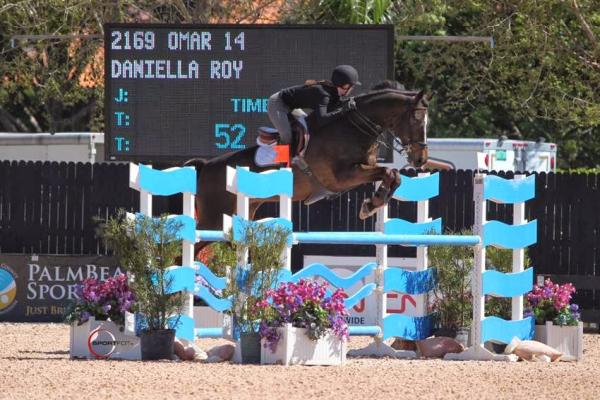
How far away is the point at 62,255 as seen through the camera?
15.7 meters

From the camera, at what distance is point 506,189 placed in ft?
36.0

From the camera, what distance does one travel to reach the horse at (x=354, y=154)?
1134 centimetres

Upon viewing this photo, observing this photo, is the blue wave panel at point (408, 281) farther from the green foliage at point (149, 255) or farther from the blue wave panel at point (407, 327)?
the green foliage at point (149, 255)

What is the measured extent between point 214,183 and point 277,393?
14.9 feet

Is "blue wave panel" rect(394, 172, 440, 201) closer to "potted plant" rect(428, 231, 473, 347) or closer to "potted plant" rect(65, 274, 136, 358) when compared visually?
"potted plant" rect(428, 231, 473, 347)

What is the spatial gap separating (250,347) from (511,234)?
2.74 meters

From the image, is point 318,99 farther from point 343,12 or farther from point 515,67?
point 515,67

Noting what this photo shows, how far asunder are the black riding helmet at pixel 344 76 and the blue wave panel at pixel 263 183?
155cm

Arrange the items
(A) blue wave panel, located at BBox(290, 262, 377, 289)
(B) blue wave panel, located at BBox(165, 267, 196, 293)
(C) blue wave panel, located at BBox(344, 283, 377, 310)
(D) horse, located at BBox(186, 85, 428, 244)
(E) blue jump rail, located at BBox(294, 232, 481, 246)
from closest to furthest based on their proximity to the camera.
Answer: (B) blue wave panel, located at BBox(165, 267, 196, 293) → (E) blue jump rail, located at BBox(294, 232, 481, 246) → (C) blue wave panel, located at BBox(344, 283, 377, 310) → (A) blue wave panel, located at BBox(290, 262, 377, 289) → (D) horse, located at BBox(186, 85, 428, 244)

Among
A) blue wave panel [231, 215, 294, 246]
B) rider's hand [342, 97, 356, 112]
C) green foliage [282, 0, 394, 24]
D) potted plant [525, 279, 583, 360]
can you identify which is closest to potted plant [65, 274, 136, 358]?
blue wave panel [231, 215, 294, 246]

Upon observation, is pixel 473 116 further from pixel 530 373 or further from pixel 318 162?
pixel 530 373

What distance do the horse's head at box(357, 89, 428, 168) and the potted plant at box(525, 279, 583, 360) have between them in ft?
5.30

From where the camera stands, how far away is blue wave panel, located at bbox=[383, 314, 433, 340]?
10930 mm

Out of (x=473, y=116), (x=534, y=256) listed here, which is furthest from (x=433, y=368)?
(x=473, y=116)
